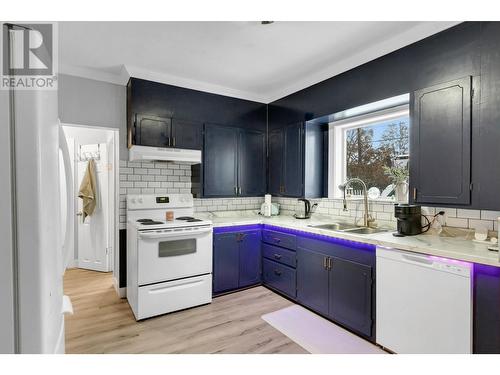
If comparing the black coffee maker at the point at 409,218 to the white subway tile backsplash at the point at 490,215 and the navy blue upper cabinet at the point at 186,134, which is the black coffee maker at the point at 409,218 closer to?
the white subway tile backsplash at the point at 490,215

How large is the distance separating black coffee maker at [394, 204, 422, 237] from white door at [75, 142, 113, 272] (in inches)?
153

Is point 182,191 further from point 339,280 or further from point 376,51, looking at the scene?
point 376,51

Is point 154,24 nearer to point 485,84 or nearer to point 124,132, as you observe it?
point 124,132

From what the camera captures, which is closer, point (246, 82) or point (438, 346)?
point (438, 346)

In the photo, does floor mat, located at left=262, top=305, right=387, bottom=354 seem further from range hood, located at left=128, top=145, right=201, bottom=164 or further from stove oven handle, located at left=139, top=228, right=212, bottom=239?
range hood, located at left=128, top=145, right=201, bottom=164

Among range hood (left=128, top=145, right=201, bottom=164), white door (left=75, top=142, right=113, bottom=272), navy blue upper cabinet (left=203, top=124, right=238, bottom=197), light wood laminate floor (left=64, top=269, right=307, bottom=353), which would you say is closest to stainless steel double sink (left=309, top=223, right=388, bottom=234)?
light wood laminate floor (left=64, top=269, right=307, bottom=353)

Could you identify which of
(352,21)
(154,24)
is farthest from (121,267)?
(352,21)

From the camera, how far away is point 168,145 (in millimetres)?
3250

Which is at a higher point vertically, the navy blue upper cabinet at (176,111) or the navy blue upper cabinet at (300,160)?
the navy blue upper cabinet at (176,111)

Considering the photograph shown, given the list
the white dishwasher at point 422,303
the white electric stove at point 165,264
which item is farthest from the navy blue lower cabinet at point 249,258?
the white dishwasher at point 422,303

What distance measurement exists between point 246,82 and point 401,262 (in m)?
2.72

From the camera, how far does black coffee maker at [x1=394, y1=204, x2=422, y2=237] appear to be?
224 cm

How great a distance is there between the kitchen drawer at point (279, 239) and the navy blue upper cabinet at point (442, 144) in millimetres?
1299

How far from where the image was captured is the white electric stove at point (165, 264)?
8.87ft
